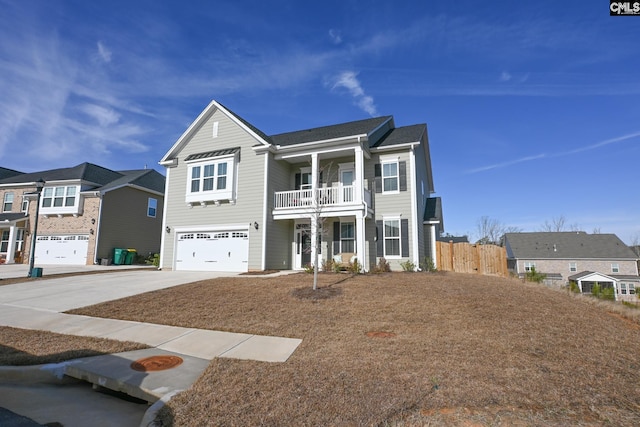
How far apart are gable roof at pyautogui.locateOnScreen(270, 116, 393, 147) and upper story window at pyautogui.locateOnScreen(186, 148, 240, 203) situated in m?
2.89

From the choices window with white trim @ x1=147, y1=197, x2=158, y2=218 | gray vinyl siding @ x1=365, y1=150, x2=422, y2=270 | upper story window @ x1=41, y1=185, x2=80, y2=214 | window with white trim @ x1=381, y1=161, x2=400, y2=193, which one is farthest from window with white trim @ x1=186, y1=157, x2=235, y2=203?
upper story window @ x1=41, y1=185, x2=80, y2=214

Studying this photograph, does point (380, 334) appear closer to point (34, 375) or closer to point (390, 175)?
point (34, 375)

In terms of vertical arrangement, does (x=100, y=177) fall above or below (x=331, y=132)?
below

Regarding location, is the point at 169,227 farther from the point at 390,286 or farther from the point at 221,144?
the point at 390,286

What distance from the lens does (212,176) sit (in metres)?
17.3

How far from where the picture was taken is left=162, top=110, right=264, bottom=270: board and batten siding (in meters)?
16.2

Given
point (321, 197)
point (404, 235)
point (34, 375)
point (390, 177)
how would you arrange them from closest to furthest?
point (34, 375) → point (404, 235) → point (321, 197) → point (390, 177)

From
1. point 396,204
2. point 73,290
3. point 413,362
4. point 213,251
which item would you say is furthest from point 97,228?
point 413,362

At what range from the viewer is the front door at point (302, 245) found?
17.1m

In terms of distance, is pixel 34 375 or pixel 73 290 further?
pixel 73 290

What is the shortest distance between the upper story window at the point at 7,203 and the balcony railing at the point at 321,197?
83.2ft

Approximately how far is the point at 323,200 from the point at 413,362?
11.2 metres

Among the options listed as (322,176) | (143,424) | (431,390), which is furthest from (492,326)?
(322,176)

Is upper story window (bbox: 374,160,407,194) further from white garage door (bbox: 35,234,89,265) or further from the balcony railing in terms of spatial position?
white garage door (bbox: 35,234,89,265)
